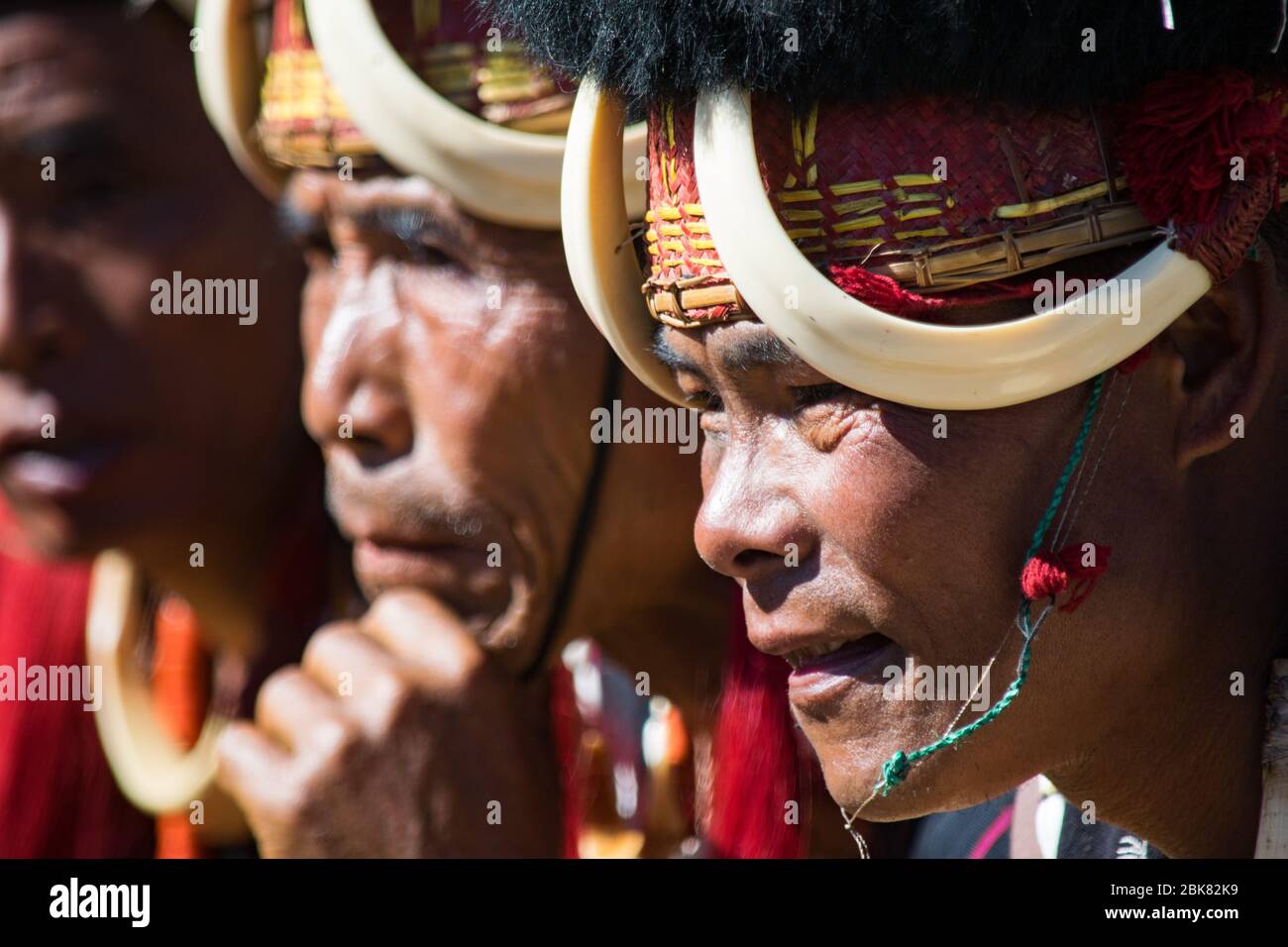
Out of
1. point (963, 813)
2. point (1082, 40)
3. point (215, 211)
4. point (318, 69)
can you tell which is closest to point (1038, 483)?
point (1082, 40)

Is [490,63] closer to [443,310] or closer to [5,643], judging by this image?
[443,310]

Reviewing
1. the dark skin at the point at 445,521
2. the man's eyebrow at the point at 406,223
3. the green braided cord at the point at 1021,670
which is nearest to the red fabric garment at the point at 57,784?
the dark skin at the point at 445,521

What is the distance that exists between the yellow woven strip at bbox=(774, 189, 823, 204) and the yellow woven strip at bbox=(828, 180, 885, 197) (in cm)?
1

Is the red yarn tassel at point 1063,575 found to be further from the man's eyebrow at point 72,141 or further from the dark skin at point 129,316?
the man's eyebrow at point 72,141

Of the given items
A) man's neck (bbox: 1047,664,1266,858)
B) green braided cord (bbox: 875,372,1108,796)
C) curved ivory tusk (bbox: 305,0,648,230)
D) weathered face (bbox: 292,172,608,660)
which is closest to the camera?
green braided cord (bbox: 875,372,1108,796)

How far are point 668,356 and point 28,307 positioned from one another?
→ 60.7 inches

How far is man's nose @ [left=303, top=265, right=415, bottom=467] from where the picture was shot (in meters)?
2.45

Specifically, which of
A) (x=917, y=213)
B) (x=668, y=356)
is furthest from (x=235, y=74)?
(x=917, y=213)

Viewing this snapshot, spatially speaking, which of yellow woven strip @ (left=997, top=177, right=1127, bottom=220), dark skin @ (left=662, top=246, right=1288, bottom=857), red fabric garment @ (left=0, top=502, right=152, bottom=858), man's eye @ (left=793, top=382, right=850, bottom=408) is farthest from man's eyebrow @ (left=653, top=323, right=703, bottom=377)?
red fabric garment @ (left=0, top=502, right=152, bottom=858)

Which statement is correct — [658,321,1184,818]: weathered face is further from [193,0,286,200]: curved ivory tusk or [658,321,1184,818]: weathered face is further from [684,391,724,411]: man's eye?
[193,0,286,200]: curved ivory tusk

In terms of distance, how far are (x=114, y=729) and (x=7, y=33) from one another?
1185 mm

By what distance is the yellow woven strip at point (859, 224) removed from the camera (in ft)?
5.10

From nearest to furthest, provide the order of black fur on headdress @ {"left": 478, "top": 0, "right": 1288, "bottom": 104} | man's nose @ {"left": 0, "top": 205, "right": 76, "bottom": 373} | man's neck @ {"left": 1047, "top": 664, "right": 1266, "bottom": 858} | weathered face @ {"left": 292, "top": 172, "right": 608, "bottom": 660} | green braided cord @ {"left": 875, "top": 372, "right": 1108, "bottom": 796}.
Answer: black fur on headdress @ {"left": 478, "top": 0, "right": 1288, "bottom": 104} < green braided cord @ {"left": 875, "top": 372, "right": 1108, "bottom": 796} < man's neck @ {"left": 1047, "top": 664, "right": 1266, "bottom": 858} < weathered face @ {"left": 292, "top": 172, "right": 608, "bottom": 660} < man's nose @ {"left": 0, "top": 205, "right": 76, "bottom": 373}
